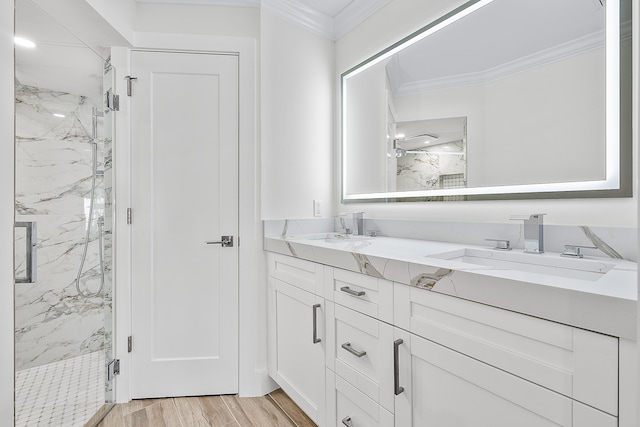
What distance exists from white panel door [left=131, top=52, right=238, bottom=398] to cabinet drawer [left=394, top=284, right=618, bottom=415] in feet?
4.37

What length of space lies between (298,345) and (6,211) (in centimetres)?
131

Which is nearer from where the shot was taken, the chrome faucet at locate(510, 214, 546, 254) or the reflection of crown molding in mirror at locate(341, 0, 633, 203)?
the reflection of crown molding in mirror at locate(341, 0, 633, 203)

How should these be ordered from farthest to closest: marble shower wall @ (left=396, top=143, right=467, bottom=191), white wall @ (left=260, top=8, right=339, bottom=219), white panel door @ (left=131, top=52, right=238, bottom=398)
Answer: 1. white wall @ (left=260, top=8, right=339, bottom=219)
2. white panel door @ (left=131, top=52, right=238, bottom=398)
3. marble shower wall @ (left=396, top=143, right=467, bottom=191)

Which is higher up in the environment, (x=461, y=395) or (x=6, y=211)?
(x=6, y=211)

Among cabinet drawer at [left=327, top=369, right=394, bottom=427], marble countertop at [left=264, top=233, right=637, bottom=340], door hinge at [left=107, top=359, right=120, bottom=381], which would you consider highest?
marble countertop at [left=264, top=233, right=637, bottom=340]

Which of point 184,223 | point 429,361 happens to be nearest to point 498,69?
point 429,361

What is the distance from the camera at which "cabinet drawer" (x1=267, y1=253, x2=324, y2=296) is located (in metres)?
1.57

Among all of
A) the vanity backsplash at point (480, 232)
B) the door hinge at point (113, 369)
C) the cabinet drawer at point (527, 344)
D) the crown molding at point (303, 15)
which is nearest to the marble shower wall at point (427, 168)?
the vanity backsplash at point (480, 232)

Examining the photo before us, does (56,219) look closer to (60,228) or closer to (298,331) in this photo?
(60,228)

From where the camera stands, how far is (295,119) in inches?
86.6

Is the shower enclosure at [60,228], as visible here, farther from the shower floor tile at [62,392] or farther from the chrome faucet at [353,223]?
the chrome faucet at [353,223]

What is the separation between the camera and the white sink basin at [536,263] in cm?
109

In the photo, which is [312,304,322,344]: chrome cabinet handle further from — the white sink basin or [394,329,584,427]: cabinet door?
the white sink basin

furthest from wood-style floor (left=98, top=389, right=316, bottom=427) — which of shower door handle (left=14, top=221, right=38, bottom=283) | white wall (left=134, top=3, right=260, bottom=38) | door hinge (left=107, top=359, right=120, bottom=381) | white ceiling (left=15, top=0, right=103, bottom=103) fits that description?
white wall (left=134, top=3, right=260, bottom=38)
